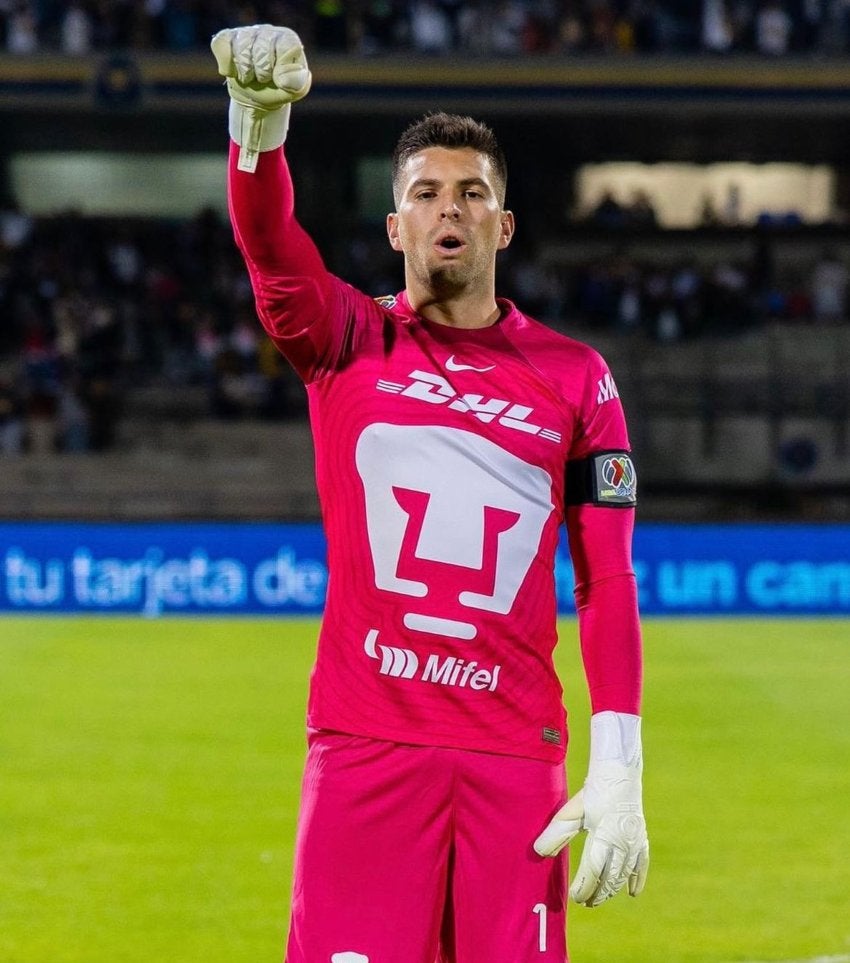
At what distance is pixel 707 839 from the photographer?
23.8 ft

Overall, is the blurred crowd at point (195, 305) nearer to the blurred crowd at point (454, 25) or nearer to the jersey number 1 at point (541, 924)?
the blurred crowd at point (454, 25)

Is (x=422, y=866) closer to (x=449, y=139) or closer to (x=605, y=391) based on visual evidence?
(x=605, y=391)

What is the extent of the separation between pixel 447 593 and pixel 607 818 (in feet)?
1.66

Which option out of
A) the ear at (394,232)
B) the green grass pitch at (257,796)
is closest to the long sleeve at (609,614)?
the ear at (394,232)

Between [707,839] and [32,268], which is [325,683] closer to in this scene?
[707,839]

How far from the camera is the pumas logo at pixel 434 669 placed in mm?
3133

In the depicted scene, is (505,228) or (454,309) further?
(505,228)

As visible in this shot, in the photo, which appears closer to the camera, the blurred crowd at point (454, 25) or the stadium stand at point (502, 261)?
the stadium stand at point (502, 261)

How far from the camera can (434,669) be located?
10.3 ft

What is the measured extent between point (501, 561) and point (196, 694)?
310 inches

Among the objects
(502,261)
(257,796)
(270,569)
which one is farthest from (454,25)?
(257,796)

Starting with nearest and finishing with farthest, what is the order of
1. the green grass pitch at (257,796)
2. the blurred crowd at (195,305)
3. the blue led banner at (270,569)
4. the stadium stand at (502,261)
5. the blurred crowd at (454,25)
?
the green grass pitch at (257,796) < the blue led banner at (270,569) < the stadium stand at (502,261) < the blurred crowd at (195,305) < the blurred crowd at (454,25)

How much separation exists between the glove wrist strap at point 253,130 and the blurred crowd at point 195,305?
17699mm

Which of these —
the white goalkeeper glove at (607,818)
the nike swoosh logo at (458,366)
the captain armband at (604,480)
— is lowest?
the white goalkeeper glove at (607,818)
